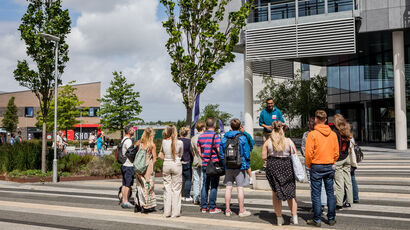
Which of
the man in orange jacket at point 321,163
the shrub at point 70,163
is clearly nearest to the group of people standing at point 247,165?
the man in orange jacket at point 321,163

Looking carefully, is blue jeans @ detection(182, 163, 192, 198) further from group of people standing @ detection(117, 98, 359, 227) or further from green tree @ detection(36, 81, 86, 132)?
green tree @ detection(36, 81, 86, 132)

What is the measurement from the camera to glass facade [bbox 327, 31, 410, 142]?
94.0 feet

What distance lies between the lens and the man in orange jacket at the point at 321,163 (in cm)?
625

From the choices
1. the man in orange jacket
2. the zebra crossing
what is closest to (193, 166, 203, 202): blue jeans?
the zebra crossing

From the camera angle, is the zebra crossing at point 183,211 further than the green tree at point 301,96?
No

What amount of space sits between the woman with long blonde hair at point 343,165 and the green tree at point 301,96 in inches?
1225

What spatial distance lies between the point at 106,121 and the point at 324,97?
26.1 m

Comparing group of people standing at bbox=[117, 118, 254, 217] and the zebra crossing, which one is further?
group of people standing at bbox=[117, 118, 254, 217]

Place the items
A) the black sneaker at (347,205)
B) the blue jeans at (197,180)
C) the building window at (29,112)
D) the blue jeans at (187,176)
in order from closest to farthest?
the black sneaker at (347,205) → the blue jeans at (197,180) → the blue jeans at (187,176) → the building window at (29,112)

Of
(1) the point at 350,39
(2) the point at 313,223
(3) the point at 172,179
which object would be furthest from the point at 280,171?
(1) the point at 350,39

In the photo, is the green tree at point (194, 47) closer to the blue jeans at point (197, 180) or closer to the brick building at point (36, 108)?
the blue jeans at point (197, 180)

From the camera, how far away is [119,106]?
4669 cm

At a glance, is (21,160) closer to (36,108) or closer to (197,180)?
(197,180)

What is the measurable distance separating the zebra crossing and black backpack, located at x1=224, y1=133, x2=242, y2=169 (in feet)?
3.35
